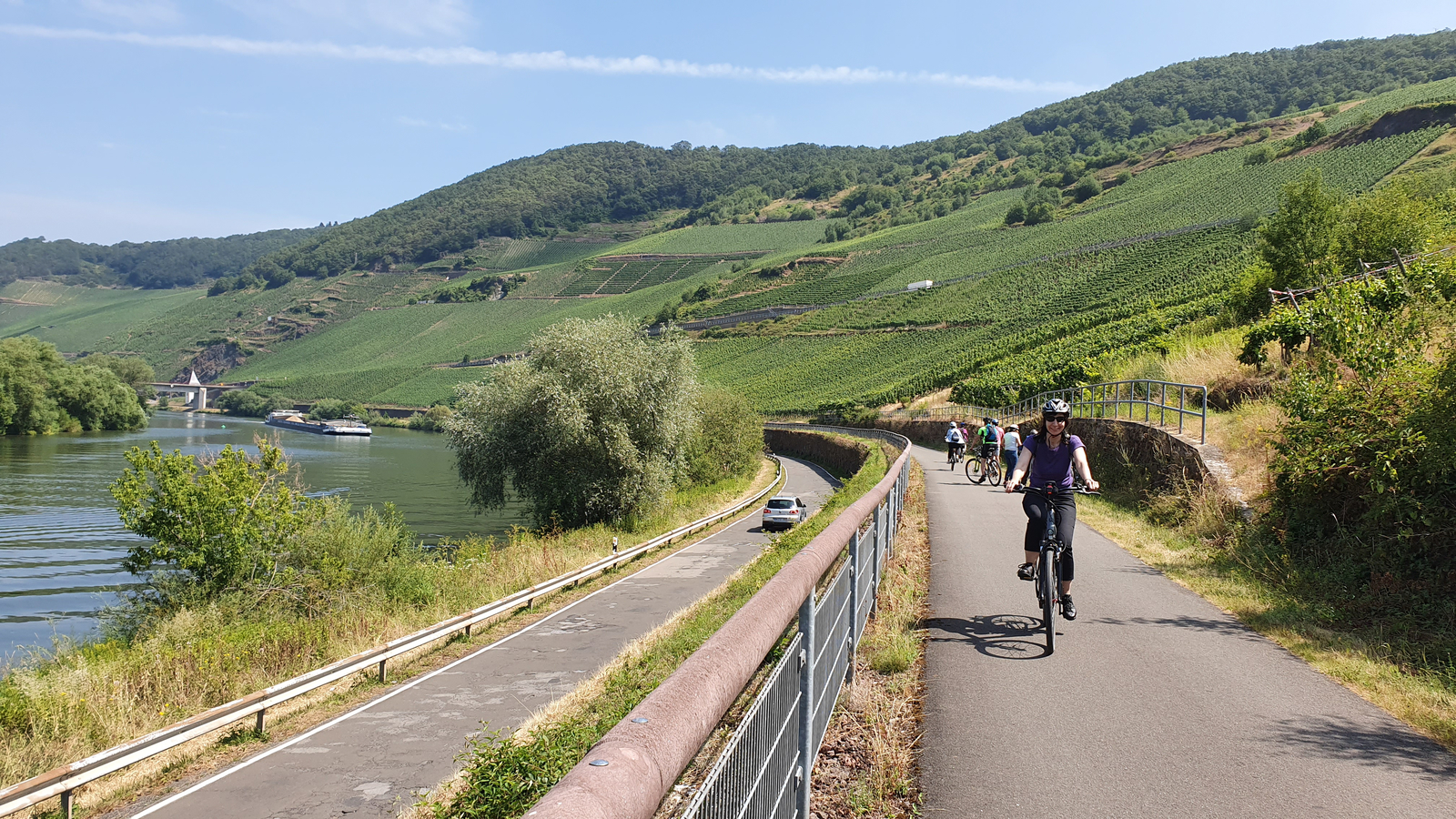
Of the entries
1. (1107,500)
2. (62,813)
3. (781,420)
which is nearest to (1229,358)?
(1107,500)

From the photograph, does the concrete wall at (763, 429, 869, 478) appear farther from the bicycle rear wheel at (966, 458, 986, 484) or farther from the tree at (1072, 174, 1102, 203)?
the tree at (1072, 174, 1102, 203)

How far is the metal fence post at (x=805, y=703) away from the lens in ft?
11.2

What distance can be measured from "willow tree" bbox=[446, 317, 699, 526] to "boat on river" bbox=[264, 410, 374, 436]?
86.4 meters

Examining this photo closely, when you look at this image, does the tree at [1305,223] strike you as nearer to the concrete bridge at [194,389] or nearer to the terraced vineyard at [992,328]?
the terraced vineyard at [992,328]

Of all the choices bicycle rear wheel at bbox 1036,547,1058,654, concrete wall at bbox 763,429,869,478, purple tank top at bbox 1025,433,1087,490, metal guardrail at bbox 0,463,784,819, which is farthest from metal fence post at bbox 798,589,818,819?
concrete wall at bbox 763,429,869,478

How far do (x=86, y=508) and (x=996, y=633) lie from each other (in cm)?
4503

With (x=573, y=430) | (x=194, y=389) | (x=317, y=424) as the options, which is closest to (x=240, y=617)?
(x=573, y=430)

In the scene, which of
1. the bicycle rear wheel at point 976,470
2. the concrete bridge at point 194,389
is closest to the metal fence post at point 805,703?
the bicycle rear wheel at point 976,470

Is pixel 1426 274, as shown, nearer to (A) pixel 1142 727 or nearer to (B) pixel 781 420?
(A) pixel 1142 727

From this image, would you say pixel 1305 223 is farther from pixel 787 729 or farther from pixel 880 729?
pixel 787 729

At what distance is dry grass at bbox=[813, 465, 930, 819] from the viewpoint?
4402mm

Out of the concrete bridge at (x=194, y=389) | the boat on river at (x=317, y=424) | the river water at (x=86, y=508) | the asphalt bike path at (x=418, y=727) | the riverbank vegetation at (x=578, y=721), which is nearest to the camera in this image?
the riverbank vegetation at (x=578, y=721)

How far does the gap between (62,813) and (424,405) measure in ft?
441

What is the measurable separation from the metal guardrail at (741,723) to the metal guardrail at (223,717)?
9223 millimetres
